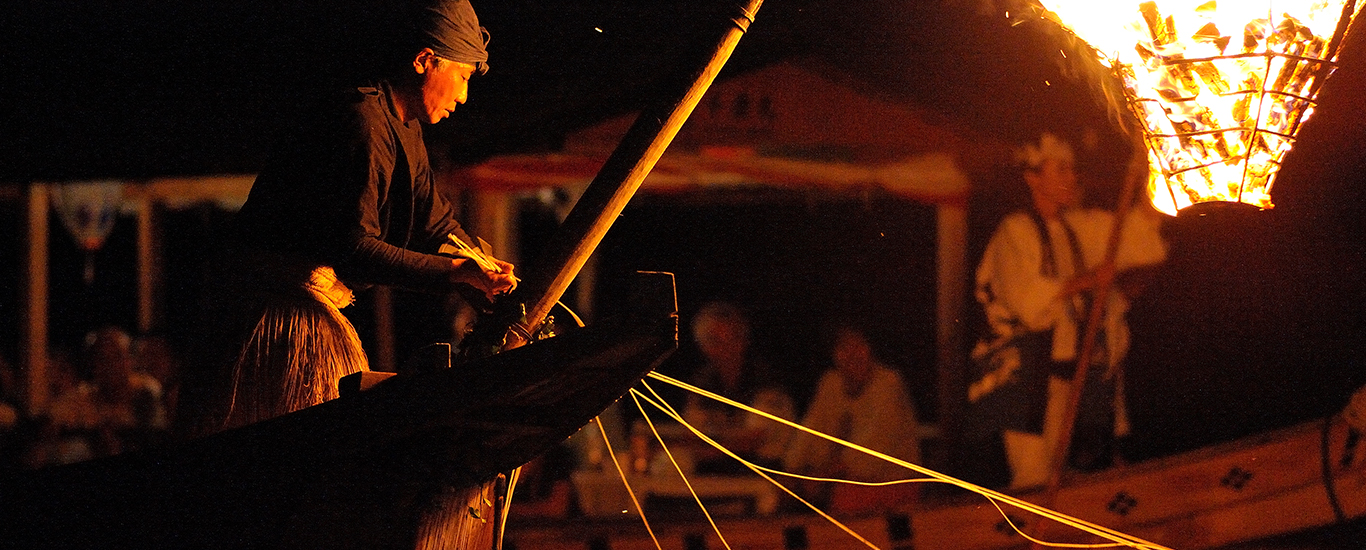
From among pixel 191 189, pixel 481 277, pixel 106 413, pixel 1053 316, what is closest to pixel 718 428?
pixel 1053 316

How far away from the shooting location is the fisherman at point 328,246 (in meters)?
2.54

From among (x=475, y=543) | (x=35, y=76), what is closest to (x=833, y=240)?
(x=475, y=543)

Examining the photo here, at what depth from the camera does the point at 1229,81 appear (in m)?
2.64

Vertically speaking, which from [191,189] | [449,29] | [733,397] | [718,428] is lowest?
[718,428]

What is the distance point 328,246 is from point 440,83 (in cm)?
51

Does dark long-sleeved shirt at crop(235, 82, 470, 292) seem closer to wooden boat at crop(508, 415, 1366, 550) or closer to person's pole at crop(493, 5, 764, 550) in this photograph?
person's pole at crop(493, 5, 764, 550)

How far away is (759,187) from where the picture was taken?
20.4ft

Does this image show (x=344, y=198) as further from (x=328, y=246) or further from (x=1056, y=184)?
(x=1056, y=184)

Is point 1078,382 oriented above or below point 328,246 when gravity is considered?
below

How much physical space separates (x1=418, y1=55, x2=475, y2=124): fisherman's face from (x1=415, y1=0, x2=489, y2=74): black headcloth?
0.11ft

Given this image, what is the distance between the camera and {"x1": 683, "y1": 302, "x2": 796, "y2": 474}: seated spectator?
18.7 ft

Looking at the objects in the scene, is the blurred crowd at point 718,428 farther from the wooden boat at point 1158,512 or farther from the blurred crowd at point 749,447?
the wooden boat at point 1158,512

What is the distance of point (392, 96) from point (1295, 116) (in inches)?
87.4

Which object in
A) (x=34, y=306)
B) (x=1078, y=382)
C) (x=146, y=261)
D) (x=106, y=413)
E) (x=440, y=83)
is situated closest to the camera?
(x=440, y=83)
